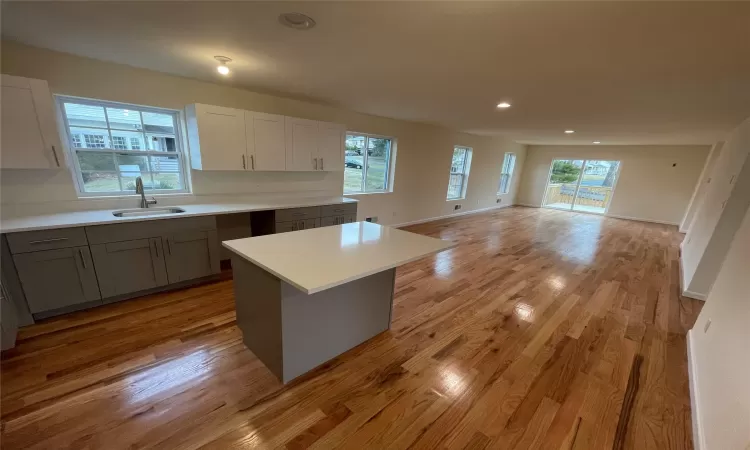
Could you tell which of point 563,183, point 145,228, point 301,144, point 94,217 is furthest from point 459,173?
point 94,217

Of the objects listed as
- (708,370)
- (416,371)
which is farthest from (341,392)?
(708,370)

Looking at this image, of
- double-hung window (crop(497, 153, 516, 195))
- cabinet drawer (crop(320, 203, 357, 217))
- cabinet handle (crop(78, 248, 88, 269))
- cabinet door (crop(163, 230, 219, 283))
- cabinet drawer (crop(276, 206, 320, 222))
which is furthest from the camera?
double-hung window (crop(497, 153, 516, 195))

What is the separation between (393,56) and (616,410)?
293 cm

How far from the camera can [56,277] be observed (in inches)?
89.3

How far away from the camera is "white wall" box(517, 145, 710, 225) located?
747 centimetres

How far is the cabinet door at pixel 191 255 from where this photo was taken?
9.25 feet

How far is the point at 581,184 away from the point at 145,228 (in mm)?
11371

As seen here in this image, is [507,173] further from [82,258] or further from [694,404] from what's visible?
[82,258]

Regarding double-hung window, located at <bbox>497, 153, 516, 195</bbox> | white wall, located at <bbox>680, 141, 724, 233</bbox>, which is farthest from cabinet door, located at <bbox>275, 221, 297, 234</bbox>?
white wall, located at <bbox>680, 141, 724, 233</bbox>

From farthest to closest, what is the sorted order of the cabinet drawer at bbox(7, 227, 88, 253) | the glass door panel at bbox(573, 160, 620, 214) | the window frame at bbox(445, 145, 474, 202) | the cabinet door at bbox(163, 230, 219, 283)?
the glass door panel at bbox(573, 160, 620, 214)
the window frame at bbox(445, 145, 474, 202)
the cabinet door at bbox(163, 230, 219, 283)
the cabinet drawer at bbox(7, 227, 88, 253)

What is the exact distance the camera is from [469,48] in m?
1.89

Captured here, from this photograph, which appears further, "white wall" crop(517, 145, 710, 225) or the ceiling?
"white wall" crop(517, 145, 710, 225)

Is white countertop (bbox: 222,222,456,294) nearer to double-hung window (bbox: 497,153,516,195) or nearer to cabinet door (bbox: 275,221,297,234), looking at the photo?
cabinet door (bbox: 275,221,297,234)

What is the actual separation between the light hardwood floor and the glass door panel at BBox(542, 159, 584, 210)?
727 cm
